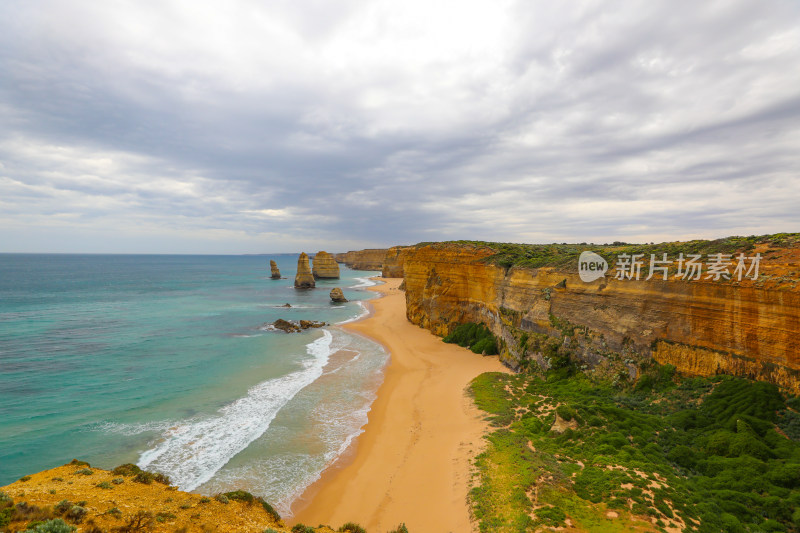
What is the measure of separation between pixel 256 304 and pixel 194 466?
140 feet

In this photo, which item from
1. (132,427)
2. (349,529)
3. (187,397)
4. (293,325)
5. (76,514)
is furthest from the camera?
(293,325)

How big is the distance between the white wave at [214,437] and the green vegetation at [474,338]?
13170mm

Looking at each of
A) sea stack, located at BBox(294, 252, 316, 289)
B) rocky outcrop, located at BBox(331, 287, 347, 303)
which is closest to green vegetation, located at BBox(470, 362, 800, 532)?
rocky outcrop, located at BBox(331, 287, 347, 303)

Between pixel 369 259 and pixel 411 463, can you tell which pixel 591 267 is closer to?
pixel 411 463

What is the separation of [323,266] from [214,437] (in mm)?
78717

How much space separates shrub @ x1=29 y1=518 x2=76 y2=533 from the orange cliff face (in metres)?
19.2

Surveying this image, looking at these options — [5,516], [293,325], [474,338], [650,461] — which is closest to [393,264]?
[293,325]

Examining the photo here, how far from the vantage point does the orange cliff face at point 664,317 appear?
1123 cm

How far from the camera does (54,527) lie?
460 centimetres

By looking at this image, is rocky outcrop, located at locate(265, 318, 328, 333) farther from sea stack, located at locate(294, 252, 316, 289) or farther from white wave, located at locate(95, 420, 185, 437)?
sea stack, located at locate(294, 252, 316, 289)

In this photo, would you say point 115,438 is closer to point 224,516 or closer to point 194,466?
point 194,466

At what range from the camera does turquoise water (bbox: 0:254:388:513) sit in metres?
12.7

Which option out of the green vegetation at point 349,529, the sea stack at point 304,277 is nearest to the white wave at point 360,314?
the sea stack at point 304,277

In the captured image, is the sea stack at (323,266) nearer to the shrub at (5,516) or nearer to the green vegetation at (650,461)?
the green vegetation at (650,461)
